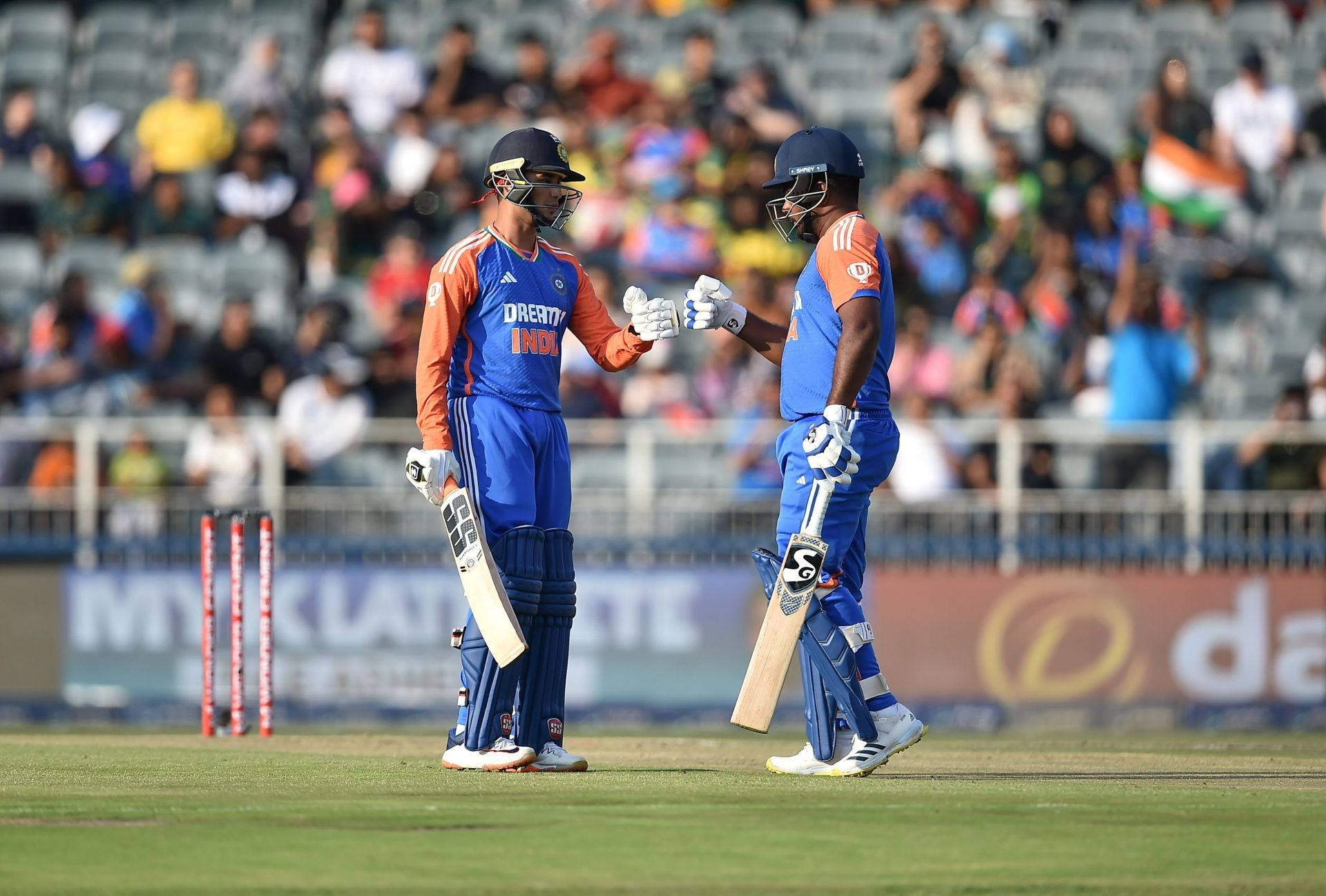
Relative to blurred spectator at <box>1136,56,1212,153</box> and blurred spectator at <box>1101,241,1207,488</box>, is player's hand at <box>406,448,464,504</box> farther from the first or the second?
blurred spectator at <box>1136,56,1212,153</box>

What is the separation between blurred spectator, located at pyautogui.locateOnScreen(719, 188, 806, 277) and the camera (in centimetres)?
1734

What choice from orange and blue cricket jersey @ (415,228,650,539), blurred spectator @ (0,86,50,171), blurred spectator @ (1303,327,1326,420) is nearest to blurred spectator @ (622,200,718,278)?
blurred spectator @ (1303,327,1326,420)

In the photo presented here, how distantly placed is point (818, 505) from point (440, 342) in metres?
1.64

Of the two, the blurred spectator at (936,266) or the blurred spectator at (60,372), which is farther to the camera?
the blurred spectator at (936,266)

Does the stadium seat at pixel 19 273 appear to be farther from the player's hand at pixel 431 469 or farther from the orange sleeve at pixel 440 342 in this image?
the player's hand at pixel 431 469

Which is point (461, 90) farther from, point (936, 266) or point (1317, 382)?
point (1317, 382)

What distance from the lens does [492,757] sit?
8266 millimetres

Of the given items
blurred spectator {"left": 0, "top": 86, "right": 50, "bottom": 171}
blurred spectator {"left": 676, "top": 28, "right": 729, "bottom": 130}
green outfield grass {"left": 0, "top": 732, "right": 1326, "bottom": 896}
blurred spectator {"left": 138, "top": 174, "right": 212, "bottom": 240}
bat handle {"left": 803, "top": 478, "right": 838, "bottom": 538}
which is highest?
blurred spectator {"left": 676, "top": 28, "right": 729, "bottom": 130}

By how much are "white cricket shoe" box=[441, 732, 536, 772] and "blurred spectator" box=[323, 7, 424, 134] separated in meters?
11.9

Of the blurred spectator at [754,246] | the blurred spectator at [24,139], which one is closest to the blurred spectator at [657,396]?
the blurred spectator at [754,246]

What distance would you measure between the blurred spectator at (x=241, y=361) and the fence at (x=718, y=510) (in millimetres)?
1223

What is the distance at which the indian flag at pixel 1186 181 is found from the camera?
18.2 meters

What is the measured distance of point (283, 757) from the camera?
9266 mm

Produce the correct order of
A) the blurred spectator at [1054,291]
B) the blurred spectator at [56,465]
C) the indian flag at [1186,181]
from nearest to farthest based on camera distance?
1. the blurred spectator at [56,465]
2. the blurred spectator at [1054,291]
3. the indian flag at [1186,181]
